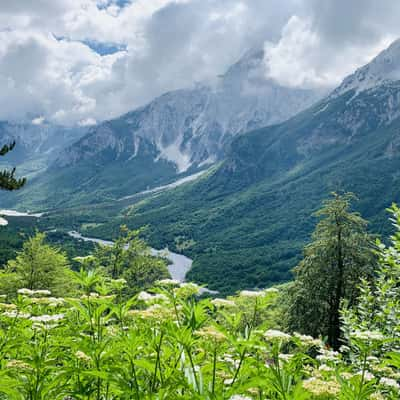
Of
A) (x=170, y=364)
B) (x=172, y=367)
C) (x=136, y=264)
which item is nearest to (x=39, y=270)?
(x=136, y=264)

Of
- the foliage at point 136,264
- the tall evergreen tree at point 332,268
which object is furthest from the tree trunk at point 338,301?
the foliage at point 136,264

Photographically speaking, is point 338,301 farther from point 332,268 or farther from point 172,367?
point 172,367

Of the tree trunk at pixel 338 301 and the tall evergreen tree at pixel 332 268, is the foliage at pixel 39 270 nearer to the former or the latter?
the tall evergreen tree at pixel 332 268

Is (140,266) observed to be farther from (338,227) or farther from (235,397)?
(235,397)

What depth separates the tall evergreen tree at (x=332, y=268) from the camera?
94.2 feet

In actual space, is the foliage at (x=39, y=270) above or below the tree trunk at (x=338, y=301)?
above

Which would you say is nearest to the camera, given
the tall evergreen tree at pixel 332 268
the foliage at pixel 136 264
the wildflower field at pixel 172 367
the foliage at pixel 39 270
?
the wildflower field at pixel 172 367

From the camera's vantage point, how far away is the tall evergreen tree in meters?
28.7

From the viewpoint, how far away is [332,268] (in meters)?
29.4

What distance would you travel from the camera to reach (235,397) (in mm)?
3670

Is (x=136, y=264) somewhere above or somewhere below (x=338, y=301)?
above

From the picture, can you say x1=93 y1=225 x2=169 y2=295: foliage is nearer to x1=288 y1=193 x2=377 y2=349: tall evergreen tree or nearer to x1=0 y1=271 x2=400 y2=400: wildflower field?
x1=288 y1=193 x2=377 y2=349: tall evergreen tree

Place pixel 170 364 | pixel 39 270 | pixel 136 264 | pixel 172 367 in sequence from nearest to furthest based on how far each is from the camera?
pixel 172 367
pixel 170 364
pixel 39 270
pixel 136 264

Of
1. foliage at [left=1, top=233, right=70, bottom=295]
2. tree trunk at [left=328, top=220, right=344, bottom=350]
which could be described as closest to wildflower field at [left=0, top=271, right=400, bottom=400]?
tree trunk at [left=328, top=220, right=344, bottom=350]
